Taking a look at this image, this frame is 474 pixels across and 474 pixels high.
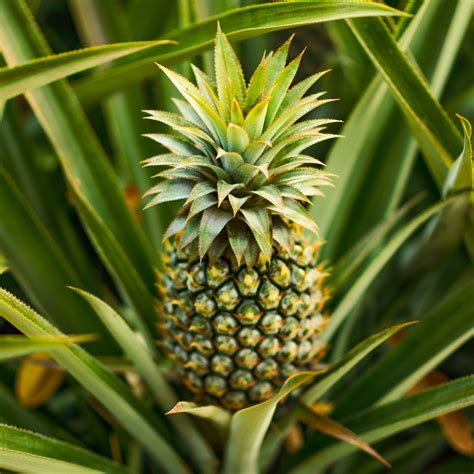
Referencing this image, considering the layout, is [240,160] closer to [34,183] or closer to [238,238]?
[238,238]

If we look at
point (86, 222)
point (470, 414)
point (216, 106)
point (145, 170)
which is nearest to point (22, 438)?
point (86, 222)

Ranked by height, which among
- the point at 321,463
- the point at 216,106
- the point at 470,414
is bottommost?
the point at 470,414

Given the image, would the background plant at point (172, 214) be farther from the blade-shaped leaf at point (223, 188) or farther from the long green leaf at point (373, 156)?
the blade-shaped leaf at point (223, 188)

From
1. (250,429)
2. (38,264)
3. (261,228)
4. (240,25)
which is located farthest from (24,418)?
A: (240,25)

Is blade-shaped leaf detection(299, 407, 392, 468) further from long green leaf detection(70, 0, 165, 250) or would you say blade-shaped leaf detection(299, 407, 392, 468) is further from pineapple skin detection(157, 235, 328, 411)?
long green leaf detection(70, 0, 165, 250)

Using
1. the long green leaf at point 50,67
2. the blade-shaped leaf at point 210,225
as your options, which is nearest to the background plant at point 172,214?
the long green leaf at point 50,67

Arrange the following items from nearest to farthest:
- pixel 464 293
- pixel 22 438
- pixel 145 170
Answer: pixel 22 438, pixel 464 293, pixel 145 170

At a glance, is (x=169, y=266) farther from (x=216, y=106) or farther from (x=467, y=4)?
(x=467, y=4)
